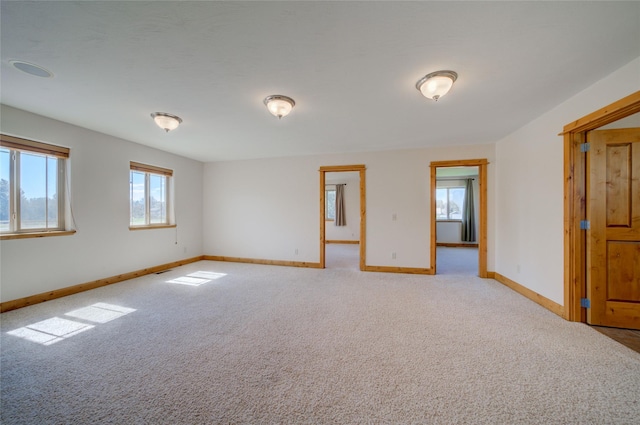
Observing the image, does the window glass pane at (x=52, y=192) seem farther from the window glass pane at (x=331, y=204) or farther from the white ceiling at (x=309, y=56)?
the window glass pane at (x=331, y=204)

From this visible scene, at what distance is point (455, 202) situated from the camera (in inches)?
336

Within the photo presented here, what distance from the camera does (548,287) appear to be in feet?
9.34

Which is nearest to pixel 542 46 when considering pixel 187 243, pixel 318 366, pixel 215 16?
pixel 215 16

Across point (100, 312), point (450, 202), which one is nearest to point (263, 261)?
point (100, 312)

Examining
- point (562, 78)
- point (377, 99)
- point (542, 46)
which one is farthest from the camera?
point (377, 99)

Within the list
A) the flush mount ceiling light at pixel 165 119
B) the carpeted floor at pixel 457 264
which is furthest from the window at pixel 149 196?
the carpeted floor at pixel 457 264

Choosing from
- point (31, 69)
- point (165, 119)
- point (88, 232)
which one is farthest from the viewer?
point (88, 232)

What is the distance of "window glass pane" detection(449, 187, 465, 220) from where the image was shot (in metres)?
8.46

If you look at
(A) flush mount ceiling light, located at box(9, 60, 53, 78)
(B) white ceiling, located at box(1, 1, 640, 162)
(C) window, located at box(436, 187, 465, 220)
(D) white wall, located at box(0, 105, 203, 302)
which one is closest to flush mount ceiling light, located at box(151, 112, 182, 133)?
(B) white ceiling, located at box(1, 1, 640, 162)

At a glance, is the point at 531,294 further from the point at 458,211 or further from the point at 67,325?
the point at 458,211

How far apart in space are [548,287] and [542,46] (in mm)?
2693

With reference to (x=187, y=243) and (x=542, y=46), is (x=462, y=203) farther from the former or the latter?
(x=187, y=243)

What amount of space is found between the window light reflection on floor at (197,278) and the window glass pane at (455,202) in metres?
7.98

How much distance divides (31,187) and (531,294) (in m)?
6.86
